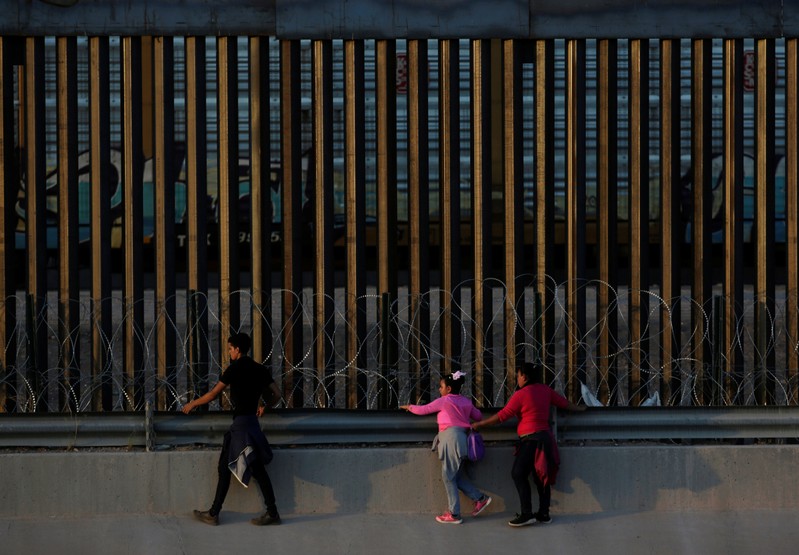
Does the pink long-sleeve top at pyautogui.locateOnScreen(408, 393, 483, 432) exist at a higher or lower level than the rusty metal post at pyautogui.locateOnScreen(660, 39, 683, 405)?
lower

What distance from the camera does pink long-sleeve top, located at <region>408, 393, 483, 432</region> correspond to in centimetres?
815

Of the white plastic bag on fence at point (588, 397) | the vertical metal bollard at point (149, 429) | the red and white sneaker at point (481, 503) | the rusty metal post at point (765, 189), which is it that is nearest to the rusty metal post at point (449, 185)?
the white plastic bag on fence at point (588, 397)

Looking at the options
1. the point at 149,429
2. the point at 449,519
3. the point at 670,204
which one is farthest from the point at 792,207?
the point at 149,429

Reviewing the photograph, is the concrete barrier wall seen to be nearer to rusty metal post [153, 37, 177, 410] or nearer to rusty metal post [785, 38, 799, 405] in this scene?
rusty metal post [153, 37, 177, 410]

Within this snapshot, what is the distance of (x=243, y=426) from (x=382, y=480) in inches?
43.5

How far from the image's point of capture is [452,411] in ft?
26.8

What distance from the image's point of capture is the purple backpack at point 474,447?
26.7 feet

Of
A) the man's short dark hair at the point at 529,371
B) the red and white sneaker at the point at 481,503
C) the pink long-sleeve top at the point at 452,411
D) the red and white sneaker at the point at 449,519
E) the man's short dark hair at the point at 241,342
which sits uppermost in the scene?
the man's short dark hair at the point at 241,342

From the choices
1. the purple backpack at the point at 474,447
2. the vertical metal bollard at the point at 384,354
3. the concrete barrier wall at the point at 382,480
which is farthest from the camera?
the vertical metal bollard at the point at 384,354

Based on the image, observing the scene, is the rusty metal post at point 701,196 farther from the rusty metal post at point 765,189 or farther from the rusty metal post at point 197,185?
the rusty metal post at point 197,185

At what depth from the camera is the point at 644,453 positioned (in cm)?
844

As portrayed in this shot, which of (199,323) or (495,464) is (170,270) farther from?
(495,464)

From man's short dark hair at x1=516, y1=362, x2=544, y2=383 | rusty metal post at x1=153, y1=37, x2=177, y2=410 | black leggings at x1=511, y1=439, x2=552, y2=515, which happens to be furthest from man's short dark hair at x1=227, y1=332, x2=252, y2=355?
black leggings at x1=511, y1=439, x2=552, y2=515

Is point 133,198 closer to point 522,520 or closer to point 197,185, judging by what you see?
point 197,185
